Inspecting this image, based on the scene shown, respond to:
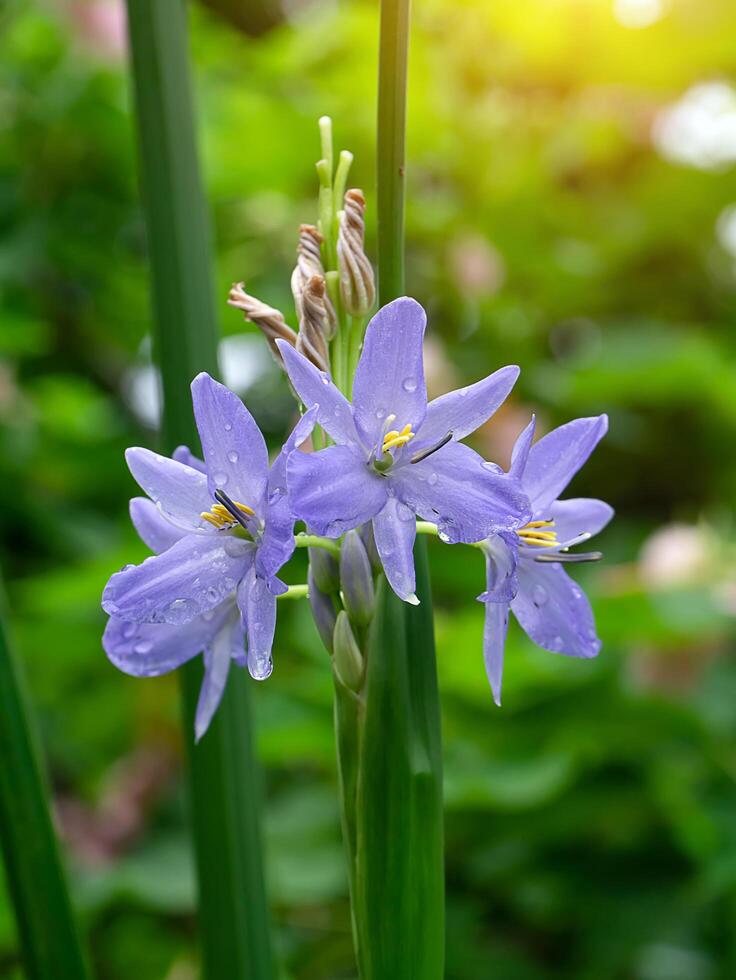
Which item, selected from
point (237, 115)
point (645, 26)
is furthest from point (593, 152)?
point (237, 115)

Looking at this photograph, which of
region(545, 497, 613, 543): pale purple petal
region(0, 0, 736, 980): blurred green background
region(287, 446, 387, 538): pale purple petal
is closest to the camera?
region(287, 446, 387, 538): pale purple petal

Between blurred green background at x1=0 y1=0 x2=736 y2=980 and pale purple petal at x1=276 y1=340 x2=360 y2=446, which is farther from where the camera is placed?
blurred green background at x1=0 y1=0 x2=736 y2=980

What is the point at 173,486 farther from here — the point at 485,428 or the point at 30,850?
the point at 485,428

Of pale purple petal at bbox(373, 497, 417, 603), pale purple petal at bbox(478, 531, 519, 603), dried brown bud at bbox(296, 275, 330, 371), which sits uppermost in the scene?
dried brown bud at bbox(296, 275, 330, 371)

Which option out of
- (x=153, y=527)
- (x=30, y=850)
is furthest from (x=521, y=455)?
(x=30, y=850)

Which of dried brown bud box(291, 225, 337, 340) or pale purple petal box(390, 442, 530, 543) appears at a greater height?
dried brown bud box(291, 225, 337, 340)

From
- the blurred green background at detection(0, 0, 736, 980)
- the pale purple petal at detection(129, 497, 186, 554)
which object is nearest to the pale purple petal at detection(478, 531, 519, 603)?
the pale purple petal at detection(129, 497, 186, 554)

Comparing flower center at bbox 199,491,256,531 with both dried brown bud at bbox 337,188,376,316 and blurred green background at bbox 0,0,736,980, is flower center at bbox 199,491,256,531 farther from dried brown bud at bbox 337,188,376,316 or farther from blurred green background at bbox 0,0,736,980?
blurred green background at bbox 0,0,736,980

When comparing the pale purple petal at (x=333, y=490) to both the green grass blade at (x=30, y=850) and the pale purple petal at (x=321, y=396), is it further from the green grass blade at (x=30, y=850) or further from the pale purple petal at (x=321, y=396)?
A: the green grass blade at (x=30, y=850)
